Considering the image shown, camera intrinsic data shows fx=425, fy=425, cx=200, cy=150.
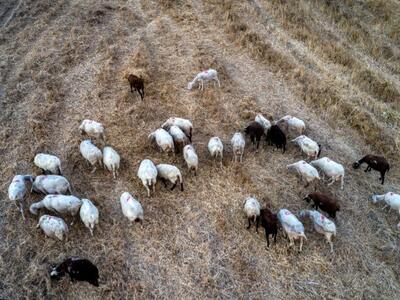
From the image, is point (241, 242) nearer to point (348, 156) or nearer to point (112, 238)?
point (112, 238)

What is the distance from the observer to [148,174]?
1012 centimetres

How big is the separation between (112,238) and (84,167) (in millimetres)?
2529

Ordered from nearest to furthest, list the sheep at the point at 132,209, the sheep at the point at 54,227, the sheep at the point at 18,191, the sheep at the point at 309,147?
the sheep at the point at 54,227 < the sheep at the point at 132,209 < the sheep at the point at 18,191 < the sheep at the point at 309,147

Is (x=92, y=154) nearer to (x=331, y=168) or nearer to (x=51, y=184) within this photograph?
(x=51, y=184)

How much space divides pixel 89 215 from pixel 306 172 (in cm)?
535

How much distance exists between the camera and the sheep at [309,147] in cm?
1147

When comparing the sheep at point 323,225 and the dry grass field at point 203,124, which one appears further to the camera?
the sheep at point 323,225

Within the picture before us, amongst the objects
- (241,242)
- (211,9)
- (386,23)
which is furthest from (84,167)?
(386,23)

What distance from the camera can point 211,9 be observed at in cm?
1866

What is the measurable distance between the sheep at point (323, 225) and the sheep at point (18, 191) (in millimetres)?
6556

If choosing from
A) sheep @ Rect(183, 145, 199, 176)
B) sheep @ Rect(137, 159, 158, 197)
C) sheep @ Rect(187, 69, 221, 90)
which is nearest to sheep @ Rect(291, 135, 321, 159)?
sheep @ Rect(183, 145, 199, 176)

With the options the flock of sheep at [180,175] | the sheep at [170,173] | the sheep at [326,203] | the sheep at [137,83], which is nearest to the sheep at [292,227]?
the flock of sheep at [180,175]

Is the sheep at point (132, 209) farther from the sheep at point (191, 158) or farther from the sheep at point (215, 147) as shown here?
the sheep at point (215, 147)

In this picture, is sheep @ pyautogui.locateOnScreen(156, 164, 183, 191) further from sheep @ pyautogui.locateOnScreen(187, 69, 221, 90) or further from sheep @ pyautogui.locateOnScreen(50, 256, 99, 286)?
sheep @ pyautogui.locateOnScreen(187, 69, 221, 90)
